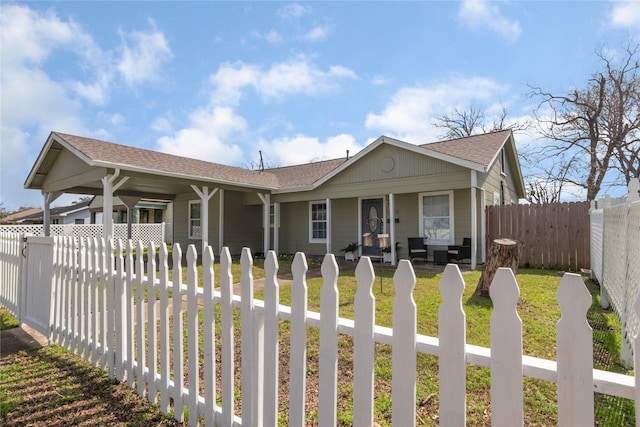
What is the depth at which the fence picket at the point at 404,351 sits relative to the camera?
1337 millimetres

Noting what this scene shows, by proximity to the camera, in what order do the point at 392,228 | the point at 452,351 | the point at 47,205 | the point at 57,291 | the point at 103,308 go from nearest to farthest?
the point at 452,351
the point at 103,308
the point at 57,291
the point at 392,228
the point at 47,205

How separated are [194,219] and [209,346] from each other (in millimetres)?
14520

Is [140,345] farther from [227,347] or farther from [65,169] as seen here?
[65,169]

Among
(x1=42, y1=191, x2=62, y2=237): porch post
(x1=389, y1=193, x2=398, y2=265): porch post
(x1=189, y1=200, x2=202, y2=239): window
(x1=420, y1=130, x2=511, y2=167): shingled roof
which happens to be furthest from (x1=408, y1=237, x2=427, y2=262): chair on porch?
(x1=42, y1=191, x2=62, y2=237): porch post

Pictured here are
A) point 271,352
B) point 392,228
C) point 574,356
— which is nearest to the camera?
point 574,356

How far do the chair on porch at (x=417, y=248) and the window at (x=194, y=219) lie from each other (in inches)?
389

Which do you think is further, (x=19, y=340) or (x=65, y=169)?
(x=65, y=169)

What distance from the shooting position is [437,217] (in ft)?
35.4

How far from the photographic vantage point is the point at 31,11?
19.8ft

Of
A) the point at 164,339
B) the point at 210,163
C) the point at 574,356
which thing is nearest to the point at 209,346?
the point at 164,339

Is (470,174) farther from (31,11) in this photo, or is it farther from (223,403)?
(31,11)

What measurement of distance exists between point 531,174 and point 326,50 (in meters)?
17.9

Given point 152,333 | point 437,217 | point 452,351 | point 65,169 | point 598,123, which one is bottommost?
point 152,333

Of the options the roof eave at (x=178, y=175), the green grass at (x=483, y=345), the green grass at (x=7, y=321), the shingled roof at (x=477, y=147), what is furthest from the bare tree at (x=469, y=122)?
the green grass at (x=7, y=321)
